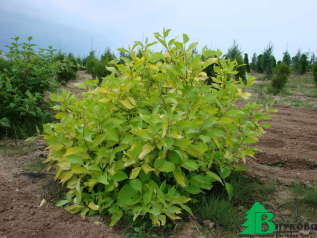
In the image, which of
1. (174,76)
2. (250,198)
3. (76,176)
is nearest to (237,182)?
(250,198)

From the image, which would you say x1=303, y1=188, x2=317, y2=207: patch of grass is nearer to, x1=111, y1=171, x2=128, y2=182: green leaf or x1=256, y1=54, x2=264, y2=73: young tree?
x1=111, y1=171, x2=128, y2=182: green leaf

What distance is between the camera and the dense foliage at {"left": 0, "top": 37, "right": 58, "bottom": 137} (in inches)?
150

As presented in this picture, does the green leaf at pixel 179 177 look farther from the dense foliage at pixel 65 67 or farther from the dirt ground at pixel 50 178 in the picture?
the dense foliage at pixel 65 67

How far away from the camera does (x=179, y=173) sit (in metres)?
1.81

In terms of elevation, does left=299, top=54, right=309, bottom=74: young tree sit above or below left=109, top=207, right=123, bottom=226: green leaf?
above

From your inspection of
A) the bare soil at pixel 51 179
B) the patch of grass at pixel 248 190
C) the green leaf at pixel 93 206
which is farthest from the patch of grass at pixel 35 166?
the patch of grass at pixel 248 190

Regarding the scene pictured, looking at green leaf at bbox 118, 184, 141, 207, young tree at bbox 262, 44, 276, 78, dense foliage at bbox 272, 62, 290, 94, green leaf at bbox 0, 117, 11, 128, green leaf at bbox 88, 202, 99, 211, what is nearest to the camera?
green leaf at bbox 118, 184, 141, 207

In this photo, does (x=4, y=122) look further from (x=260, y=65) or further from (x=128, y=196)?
(x=260, y=65)

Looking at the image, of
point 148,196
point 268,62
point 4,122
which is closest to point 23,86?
point 4,122

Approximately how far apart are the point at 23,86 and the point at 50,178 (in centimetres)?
202

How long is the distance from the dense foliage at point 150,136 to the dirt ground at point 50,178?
14 cm

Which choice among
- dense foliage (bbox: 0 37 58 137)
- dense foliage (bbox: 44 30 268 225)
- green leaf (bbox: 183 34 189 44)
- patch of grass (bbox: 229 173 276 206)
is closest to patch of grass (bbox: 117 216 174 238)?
dense foliage (bbox: 44 30 268 225)

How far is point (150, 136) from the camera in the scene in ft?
5.51

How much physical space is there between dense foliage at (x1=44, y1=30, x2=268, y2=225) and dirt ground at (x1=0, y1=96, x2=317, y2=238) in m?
0.14
